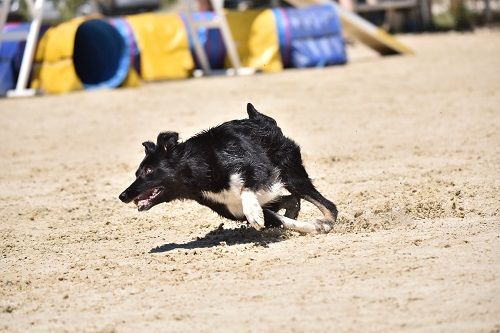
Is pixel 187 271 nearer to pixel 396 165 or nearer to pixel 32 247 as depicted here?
pixel 32 247

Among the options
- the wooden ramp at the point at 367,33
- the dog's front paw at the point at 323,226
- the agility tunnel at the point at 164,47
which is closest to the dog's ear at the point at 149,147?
the dog's front paw at the point at 323,226

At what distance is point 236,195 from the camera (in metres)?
6.12

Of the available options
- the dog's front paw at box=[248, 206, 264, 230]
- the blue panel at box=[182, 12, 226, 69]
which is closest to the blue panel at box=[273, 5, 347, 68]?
the blue panel at box=[182, 12, 226, 69]

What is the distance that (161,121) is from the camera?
12.2 metres

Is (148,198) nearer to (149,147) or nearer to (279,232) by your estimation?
(149,147)

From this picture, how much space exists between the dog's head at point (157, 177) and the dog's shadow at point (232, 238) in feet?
1.18

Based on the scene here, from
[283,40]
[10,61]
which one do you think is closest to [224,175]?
[10,61]

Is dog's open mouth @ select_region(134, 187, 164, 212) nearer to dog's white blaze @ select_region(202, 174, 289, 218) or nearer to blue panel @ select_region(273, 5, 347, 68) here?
dog's white blaze @ select_region(202, 174, 289, 218)

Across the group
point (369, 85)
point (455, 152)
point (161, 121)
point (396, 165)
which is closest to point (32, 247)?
point (396, 165)

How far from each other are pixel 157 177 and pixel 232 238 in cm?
73

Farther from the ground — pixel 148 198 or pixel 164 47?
pixel 148 198

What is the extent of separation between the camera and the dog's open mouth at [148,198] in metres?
6.20

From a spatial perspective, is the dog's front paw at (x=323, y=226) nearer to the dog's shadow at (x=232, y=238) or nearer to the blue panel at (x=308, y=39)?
the dog's shadow at (x=232, y=238)

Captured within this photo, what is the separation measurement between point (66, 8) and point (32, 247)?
71.2 ft
